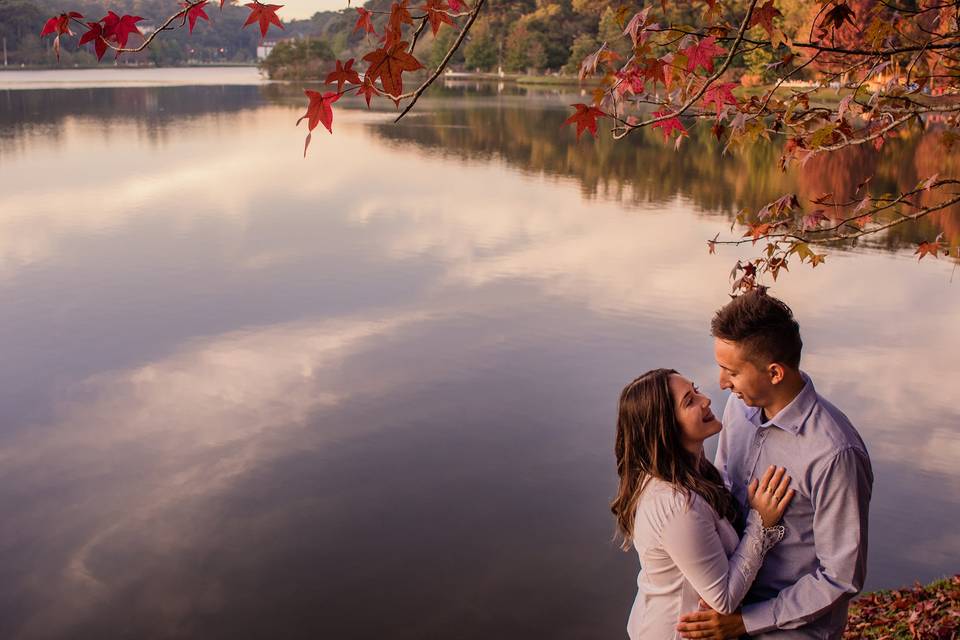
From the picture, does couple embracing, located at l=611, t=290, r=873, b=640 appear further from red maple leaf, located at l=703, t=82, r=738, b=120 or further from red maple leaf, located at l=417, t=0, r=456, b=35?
red maple leaf, located at l=703, t=82, r=738, b=120

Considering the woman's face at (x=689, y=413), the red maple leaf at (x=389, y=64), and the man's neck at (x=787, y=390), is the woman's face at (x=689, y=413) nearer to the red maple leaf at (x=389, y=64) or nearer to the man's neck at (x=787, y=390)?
the man's neck at (x=787, y=390)

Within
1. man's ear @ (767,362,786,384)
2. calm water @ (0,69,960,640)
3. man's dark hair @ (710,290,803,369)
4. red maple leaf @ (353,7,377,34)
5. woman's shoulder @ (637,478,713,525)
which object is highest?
red maple leaf @ (353,7,377,34)

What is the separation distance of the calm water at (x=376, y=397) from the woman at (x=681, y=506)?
8.97ft

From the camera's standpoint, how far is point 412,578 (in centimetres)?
528

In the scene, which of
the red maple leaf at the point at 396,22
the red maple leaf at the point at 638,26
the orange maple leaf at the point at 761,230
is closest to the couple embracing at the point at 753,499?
the red maple leaf at the point at 396,22

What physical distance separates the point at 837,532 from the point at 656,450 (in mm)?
438

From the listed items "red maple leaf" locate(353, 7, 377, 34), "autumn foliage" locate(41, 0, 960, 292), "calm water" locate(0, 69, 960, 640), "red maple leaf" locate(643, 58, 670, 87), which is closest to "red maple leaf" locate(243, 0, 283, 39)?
"autumn foliage" locate(41, 0, 960, 292)

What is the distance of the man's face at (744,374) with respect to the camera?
2.26 m

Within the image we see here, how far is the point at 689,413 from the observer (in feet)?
7.39

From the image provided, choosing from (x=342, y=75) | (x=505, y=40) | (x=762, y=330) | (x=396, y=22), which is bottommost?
(x=762, y=330)

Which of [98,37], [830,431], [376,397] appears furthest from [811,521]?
[376,397]

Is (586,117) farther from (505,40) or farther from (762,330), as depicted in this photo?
(505,40)

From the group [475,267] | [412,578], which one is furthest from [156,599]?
[475,267]

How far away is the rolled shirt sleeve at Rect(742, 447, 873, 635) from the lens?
2.11m
